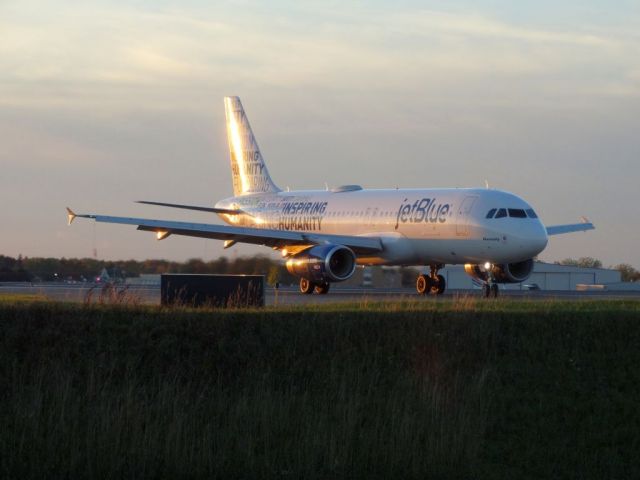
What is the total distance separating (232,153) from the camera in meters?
54.2

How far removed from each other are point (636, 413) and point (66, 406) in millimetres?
Answer: 8563

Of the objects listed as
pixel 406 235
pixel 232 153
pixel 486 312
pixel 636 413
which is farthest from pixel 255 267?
pixel 636 413

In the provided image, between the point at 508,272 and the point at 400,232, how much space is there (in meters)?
4.10

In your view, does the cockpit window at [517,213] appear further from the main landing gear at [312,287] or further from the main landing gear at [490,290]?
the main landing gear at [312,287]

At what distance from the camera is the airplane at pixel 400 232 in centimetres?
3631

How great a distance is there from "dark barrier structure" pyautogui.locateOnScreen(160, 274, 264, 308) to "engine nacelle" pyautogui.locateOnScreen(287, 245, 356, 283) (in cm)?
1227

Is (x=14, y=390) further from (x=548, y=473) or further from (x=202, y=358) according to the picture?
(x=548, y=473)

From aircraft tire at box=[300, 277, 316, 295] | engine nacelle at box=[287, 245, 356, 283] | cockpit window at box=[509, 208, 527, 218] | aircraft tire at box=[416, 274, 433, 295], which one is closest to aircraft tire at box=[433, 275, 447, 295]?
aircraft tire at box=[416, 274, 433, 295]

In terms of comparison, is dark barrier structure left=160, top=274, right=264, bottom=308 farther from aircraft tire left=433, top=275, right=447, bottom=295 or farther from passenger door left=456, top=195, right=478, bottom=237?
aircraft tire left=433, top=275, right=447, bottom=295

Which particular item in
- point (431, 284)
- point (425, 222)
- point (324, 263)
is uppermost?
point (425, 222)

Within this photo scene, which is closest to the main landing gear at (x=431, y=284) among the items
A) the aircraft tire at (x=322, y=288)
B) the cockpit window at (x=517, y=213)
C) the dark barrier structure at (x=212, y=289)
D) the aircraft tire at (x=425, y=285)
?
the aircraft tire at (x=425, y=285)

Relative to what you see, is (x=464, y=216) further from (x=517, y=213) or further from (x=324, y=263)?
(x=324, y=263)

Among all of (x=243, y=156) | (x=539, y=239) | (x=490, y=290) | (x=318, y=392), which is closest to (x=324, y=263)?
(x=490, y=290)

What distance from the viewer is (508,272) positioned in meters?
38.0
